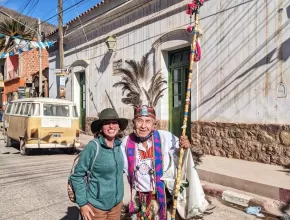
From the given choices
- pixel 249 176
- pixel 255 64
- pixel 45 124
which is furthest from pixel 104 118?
pixel 45 124

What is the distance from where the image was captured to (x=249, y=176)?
6.14 m

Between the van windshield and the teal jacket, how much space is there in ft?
28.5

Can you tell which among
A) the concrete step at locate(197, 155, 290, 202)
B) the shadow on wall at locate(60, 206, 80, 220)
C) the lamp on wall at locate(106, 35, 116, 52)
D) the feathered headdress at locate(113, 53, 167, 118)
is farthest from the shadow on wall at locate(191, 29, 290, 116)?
the lamp on wall at locate(106, 35, 116, 52)

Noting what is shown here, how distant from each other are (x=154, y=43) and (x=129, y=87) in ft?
6.75

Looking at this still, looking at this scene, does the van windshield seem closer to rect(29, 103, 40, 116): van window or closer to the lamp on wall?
rect(29, 103, 40, 116): van window

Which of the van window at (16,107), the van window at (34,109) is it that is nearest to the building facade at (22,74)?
the van window at (16,107)

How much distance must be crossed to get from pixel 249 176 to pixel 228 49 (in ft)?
12.3

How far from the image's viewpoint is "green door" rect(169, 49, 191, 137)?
412 inches

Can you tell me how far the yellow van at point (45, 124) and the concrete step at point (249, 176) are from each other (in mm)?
5382

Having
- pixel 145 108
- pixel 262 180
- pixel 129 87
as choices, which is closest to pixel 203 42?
pixel 129 87

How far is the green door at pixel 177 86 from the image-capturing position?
1048 centimetres

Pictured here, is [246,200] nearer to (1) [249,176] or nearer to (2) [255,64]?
(1) [249,176]

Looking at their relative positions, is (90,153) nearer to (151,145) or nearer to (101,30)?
(151,145)

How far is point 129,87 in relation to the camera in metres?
10.3
